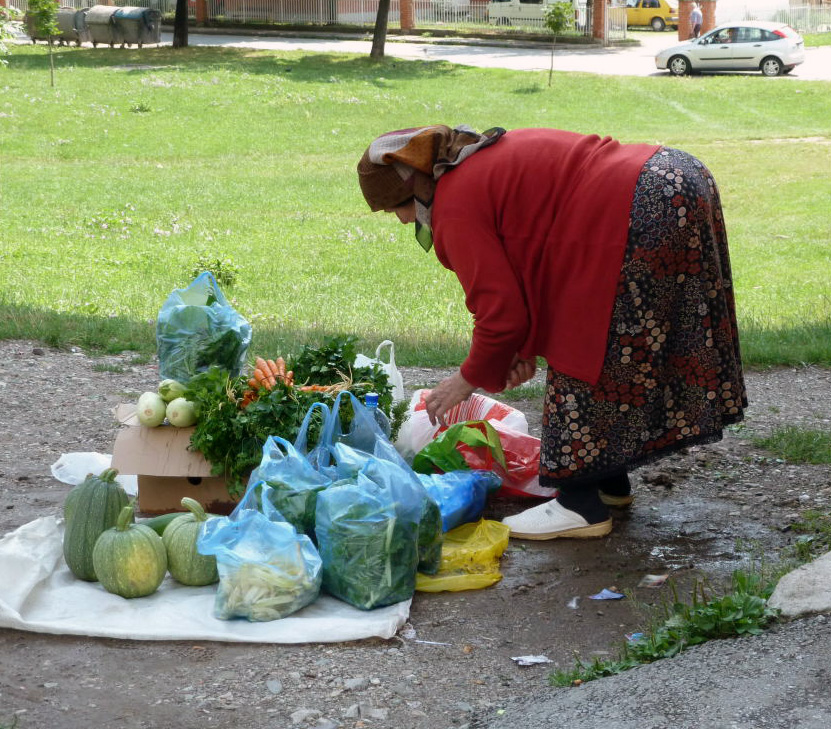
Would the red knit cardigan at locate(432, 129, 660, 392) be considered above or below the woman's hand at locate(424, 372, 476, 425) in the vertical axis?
above

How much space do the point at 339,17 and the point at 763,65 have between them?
16232mm

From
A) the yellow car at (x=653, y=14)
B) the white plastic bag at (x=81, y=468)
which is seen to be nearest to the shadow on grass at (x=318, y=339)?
the white plastic bag at (x=81, y=468)

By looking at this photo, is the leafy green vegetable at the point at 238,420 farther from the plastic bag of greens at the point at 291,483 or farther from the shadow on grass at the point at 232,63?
the shadow on grass at the point at 232,63

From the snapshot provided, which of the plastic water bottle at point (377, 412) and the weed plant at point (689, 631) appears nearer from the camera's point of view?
the weed plant at point (689, 631)

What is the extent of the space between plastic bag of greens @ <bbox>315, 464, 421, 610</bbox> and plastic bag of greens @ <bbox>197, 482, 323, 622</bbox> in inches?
3.7

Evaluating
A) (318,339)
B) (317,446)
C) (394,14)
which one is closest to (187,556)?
(317,446)

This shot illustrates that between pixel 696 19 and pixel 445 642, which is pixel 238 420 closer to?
pixel 445 642

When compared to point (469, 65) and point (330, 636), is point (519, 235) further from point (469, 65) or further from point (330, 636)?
point (469, 65)

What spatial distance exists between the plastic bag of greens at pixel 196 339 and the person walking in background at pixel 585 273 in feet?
4.73

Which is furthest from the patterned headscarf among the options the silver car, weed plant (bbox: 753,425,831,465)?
the silver car

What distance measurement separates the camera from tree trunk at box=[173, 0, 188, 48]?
3088 centimetres

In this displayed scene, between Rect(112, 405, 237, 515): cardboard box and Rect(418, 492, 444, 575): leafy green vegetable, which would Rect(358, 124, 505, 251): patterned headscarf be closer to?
Rect(418, 492, 444, 575): leafy green vegetable

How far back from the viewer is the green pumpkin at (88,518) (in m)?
3.78

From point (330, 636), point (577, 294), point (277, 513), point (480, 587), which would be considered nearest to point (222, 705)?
point (330, 636)
